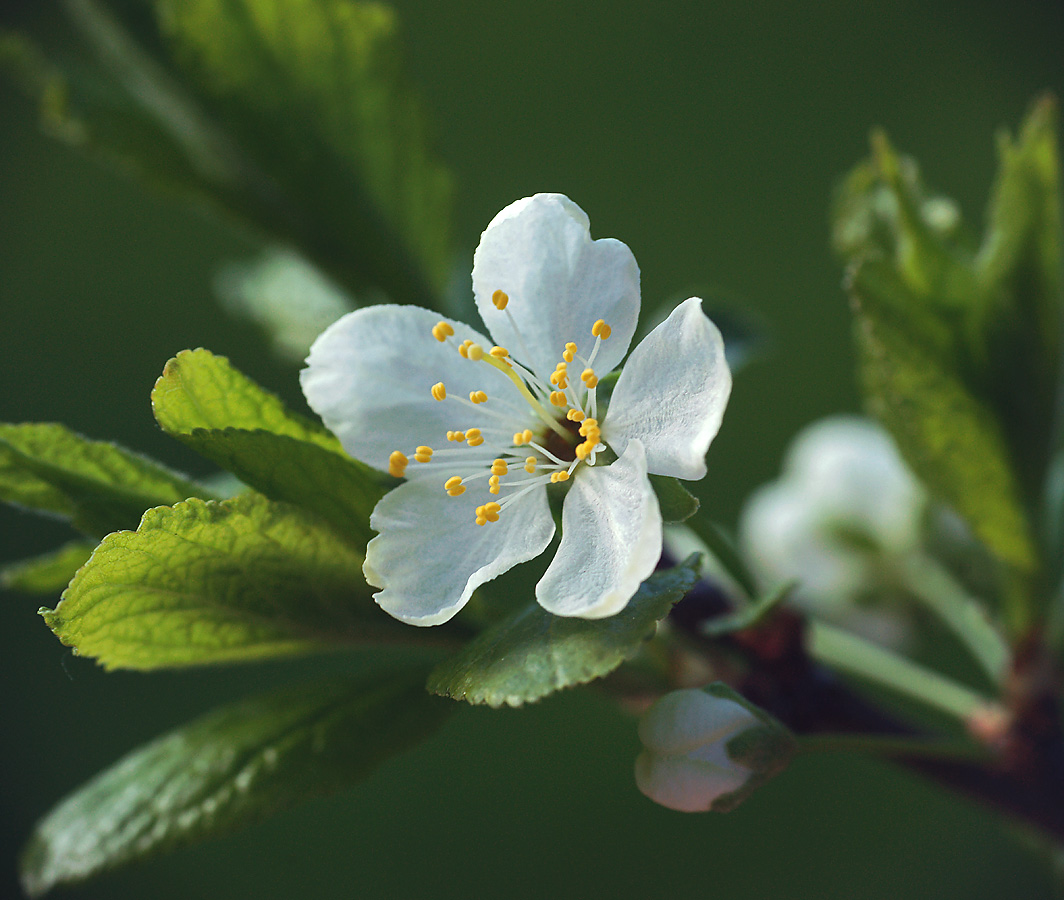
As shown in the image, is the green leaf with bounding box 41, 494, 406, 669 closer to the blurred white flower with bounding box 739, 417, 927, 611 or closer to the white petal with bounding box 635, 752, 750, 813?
the white petal with bounding box 635, 752, 750, 813

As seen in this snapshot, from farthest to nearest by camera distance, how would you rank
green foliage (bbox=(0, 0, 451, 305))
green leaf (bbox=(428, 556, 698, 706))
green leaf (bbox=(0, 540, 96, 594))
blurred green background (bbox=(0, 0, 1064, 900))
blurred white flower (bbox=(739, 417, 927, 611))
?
blurred green background (bbox=(0, 0, 1064, 900)) < blurred white flower (bbox=(739, 417, 927, 611)) < green foliage (bbox=(0, 0, 451, 305)) < green leaf (bbox=(0, 540, 96, 594)) < green leaf (bbox=(428, 556, 698, 706))

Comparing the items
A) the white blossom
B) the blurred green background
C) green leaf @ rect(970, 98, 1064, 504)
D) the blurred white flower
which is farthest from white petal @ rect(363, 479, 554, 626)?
the blurred green background

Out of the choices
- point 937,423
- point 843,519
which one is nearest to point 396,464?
point 937,423

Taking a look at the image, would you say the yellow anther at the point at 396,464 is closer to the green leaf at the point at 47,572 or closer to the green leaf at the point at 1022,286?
the green leaf at the point at 47,572

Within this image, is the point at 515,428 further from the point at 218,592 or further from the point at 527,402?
the point at 218,592

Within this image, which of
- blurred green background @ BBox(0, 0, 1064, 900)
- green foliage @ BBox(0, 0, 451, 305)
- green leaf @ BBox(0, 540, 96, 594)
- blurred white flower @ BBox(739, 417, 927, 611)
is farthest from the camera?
blurred green background @ BBox(0, 0, 1064, 900)

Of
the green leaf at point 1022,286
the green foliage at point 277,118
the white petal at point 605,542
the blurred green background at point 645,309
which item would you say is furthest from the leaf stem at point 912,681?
the blurred green background at point 645,309
